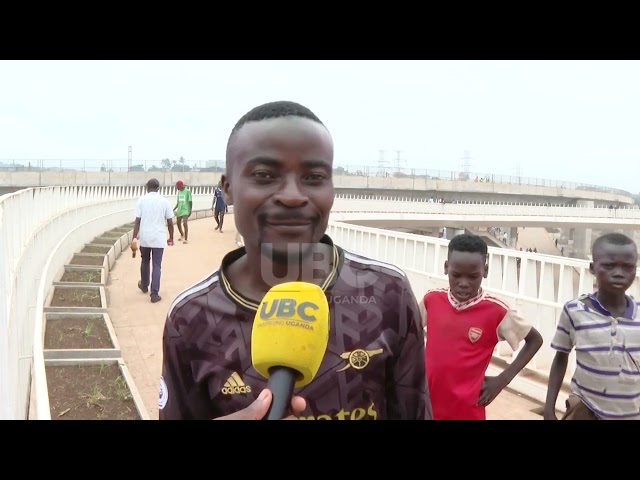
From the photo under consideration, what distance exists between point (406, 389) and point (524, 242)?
54.3 meters

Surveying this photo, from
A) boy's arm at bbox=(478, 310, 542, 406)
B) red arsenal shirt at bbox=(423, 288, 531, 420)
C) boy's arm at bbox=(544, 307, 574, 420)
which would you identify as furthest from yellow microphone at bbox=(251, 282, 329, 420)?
boy's arm at bbox=(544, 307, 574, 420)

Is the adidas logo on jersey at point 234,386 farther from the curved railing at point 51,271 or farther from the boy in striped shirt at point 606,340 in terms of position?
the boy in striped shirt at point 606,340

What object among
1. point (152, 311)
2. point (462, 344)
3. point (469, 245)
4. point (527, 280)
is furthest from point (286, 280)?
point (152, 311)

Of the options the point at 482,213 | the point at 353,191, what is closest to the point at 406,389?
the point at 482,213

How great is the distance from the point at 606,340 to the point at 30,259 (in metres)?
5.42

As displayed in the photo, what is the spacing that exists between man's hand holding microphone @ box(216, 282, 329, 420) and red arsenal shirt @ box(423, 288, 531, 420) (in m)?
1.75

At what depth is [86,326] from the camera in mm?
6492

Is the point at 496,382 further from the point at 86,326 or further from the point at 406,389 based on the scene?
the point at 86,326

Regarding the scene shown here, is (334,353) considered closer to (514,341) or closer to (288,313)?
(288,313)

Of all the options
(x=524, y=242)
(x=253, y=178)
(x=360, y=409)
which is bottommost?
(x=524, y=242)

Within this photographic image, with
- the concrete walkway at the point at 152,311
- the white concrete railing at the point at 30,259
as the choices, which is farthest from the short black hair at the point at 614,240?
the white concrete railing at the point at 30,259

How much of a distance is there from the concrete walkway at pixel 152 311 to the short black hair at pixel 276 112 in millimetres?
3530

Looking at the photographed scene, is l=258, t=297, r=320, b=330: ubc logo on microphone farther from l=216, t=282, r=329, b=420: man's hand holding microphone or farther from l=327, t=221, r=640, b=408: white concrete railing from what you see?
l=327, t=221, r=640, b=408: white concrete railing
